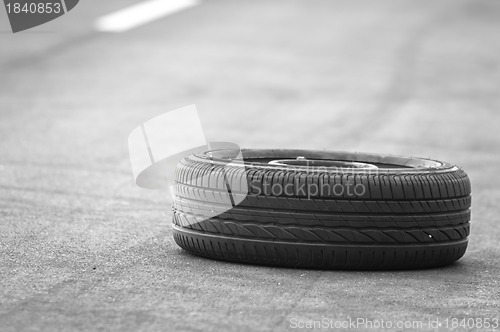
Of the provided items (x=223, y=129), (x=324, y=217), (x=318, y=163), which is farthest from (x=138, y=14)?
(x=324, y=217)

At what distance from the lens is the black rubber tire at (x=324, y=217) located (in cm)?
515

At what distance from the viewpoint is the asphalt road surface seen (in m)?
4.52

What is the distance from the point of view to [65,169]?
8820 mm

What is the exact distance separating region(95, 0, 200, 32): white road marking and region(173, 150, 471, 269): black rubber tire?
15.8 meters

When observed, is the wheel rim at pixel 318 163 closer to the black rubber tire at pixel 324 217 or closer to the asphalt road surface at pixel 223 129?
the black rubber tire at pixel 324 217

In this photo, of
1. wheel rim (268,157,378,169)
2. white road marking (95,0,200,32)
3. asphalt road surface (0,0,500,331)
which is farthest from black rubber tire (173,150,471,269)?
white road marking (95,0,200,32)

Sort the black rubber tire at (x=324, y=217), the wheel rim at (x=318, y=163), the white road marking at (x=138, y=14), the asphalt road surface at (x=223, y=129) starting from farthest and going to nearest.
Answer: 1. the white road marking at (x=138, y=14)
2. the wheel rim at (x=318, y=163)
3. the black rubber tire at (x=324, y=217)
4. the asphalt road surface at (x=223, y=129)

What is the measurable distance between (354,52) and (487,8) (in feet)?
30.4

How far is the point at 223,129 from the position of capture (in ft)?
40.4

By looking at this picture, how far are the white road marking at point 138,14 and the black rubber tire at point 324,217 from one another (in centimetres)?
1582

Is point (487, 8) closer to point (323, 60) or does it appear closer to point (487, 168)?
point (323, 60)

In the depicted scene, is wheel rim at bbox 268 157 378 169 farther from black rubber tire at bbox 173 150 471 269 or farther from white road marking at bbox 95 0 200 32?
white road marking at bbox 95 0 200 32

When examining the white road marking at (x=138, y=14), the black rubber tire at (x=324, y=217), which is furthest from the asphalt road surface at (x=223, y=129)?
the white road marking at (x=138, y=14)

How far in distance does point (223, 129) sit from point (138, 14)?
35.1 ft
